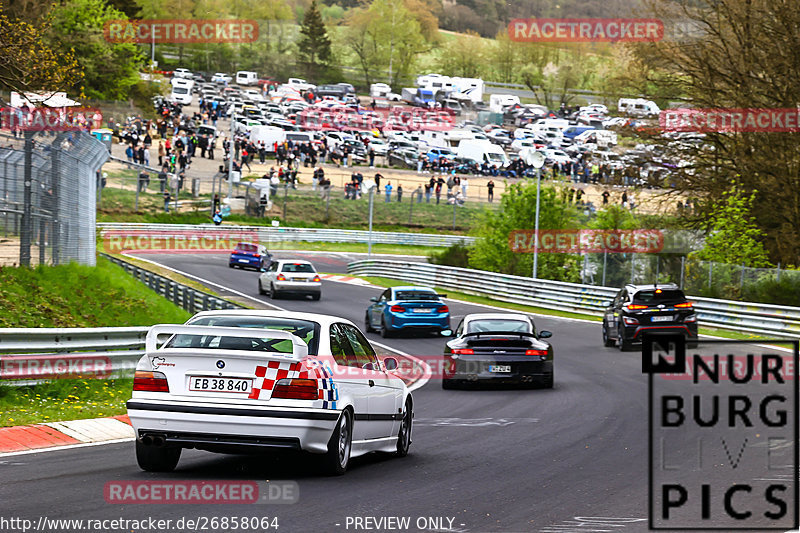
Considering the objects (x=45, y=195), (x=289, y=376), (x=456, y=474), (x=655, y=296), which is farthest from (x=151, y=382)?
(x=655, y=296)

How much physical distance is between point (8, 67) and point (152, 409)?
12278 mm

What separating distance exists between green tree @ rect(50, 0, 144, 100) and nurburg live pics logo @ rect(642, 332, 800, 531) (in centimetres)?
6790

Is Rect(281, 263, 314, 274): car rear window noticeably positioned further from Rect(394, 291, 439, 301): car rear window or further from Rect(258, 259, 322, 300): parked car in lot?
Rect(394, 291, 439, 301): car rear window

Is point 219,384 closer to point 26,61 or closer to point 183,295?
point 26,61

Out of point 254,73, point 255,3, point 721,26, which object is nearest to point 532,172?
point 721,26

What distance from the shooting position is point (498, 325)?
1995 cm

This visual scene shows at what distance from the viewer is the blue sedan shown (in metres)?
29.9

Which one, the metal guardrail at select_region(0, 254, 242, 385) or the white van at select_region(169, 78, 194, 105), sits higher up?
the white van at select_region(169, 78, 194, 105)

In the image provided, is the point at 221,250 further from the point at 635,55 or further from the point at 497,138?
the point at 497,138

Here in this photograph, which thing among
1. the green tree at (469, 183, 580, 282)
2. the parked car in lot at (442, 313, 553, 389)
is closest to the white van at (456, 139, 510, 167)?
the green tree at (469, 183, 580, 282)

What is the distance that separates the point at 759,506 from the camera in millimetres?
8617

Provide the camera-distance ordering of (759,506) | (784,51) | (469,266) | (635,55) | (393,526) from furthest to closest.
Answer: (469,266) → (635,55) → (784,51) → (759,506) → (393,526)

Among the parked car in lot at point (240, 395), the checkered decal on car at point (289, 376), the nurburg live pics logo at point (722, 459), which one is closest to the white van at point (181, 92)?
the nurburg live pics logo at point (722, 459)

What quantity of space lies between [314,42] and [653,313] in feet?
407
